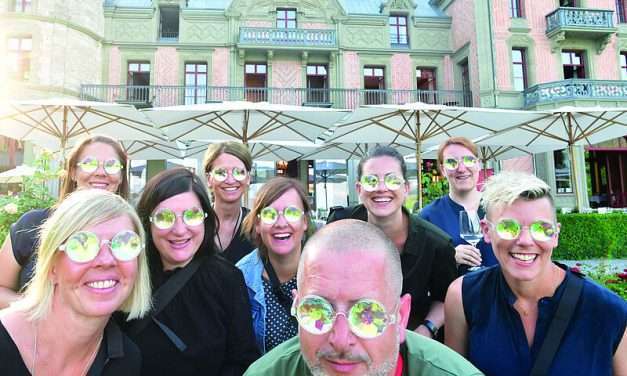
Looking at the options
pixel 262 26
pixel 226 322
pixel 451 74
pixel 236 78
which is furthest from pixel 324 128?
pixel 451 74

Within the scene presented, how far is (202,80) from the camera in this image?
19.8 m

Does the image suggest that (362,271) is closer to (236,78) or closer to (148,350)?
(148,350)

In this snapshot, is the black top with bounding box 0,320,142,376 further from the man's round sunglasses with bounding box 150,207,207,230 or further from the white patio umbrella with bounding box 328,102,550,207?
the white patio umbrella with bounding box 328,102,550,207

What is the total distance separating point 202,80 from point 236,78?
180cm

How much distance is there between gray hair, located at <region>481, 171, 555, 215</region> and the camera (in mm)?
1938

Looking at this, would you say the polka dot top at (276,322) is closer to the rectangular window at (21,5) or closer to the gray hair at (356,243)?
the gray hair at (356,243)

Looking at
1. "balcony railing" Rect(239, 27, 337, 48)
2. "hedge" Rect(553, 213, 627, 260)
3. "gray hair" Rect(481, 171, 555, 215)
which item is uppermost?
"balcony railing" Rect(239, 27, 337, 48)

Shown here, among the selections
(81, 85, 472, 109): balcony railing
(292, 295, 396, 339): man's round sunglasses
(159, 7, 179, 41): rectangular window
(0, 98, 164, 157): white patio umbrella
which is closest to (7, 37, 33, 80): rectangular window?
(81, 85, 472, 109): balcony railing

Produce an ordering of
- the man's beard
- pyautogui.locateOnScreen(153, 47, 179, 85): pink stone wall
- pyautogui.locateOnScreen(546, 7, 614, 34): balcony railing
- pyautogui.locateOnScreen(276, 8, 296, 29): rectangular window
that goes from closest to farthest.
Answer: the man's beard, pyautogui.locateOnScreen(546, 7, 614, 34): balcony railing, pyautogui.locateOnScreen(153, 47, 179, 85): pink stone wall, pyautogui.locateOnScreen(276, 8, 296, 29): rectangular window

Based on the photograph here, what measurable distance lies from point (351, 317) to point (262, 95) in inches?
755

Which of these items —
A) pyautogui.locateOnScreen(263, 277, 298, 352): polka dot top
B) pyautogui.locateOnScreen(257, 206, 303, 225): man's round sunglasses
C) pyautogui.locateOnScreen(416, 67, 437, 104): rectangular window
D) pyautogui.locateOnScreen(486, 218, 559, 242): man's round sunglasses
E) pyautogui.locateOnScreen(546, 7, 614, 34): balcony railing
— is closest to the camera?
pyautogui.locateOnScreen(486, 218, 559, 242): man's round sunglasses

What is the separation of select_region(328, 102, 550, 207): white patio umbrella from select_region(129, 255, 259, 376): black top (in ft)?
19.5

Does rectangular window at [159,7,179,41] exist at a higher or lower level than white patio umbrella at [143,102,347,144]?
higher

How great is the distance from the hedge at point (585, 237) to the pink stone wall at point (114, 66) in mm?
19795
